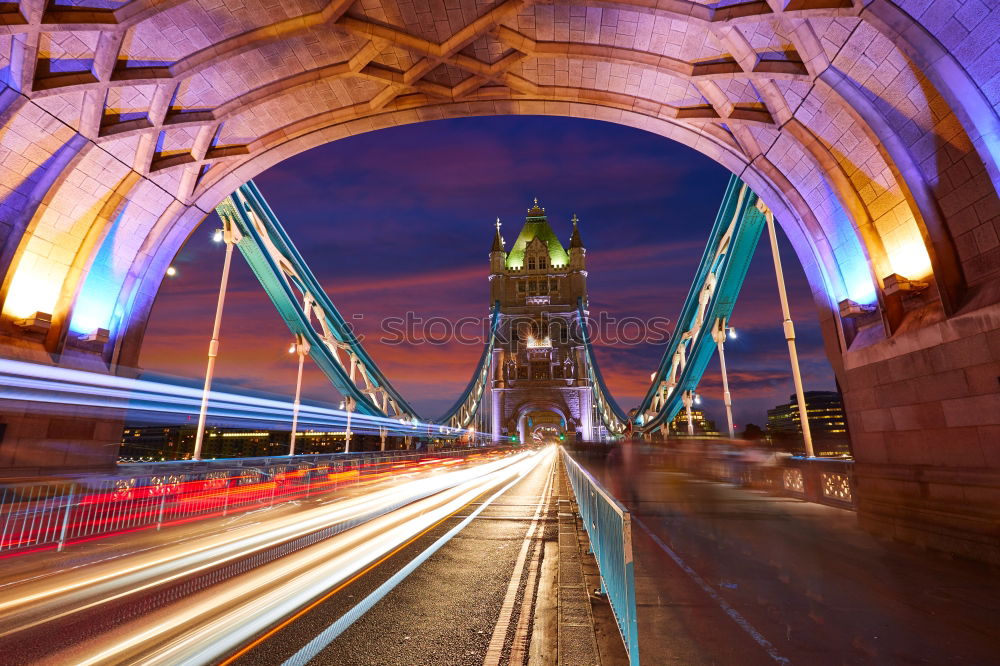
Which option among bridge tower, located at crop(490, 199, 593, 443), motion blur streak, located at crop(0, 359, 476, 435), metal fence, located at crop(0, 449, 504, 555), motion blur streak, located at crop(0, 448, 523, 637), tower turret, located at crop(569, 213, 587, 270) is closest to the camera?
motion blur streak, located at crop(0, 448, 523, 637)

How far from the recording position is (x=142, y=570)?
544cm

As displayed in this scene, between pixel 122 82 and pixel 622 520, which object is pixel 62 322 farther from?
pixel 622 520

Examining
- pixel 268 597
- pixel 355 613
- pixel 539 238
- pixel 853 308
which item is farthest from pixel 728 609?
pixel 539 238

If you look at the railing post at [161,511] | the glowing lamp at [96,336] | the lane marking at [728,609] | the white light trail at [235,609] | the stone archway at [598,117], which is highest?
the stone archway at [598,117]

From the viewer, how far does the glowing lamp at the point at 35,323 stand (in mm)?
9352

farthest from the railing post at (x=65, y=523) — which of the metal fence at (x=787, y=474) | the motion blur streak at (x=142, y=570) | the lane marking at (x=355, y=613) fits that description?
the metal fence at (x=787, y=474)

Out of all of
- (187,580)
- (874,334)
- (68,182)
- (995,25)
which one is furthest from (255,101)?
(874,334)

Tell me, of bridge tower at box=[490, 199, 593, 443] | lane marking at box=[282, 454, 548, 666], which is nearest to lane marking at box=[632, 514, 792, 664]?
lane marking at box=[282, 454, 548, 666]

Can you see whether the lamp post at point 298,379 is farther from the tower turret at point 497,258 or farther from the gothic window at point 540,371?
the tower turret at point 497,258

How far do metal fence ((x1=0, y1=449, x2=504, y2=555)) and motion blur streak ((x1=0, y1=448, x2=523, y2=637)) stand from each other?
1634 mm

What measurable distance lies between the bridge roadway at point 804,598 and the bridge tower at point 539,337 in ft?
202

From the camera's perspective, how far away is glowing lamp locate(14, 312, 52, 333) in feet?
30.7

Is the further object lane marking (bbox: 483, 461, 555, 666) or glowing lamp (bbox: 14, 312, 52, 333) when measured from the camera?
glowing lamp (bbox: 14, 312, 52, 333)

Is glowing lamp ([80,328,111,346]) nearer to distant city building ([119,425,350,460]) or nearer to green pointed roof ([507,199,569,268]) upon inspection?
distant city building ([119,425,350,460])
